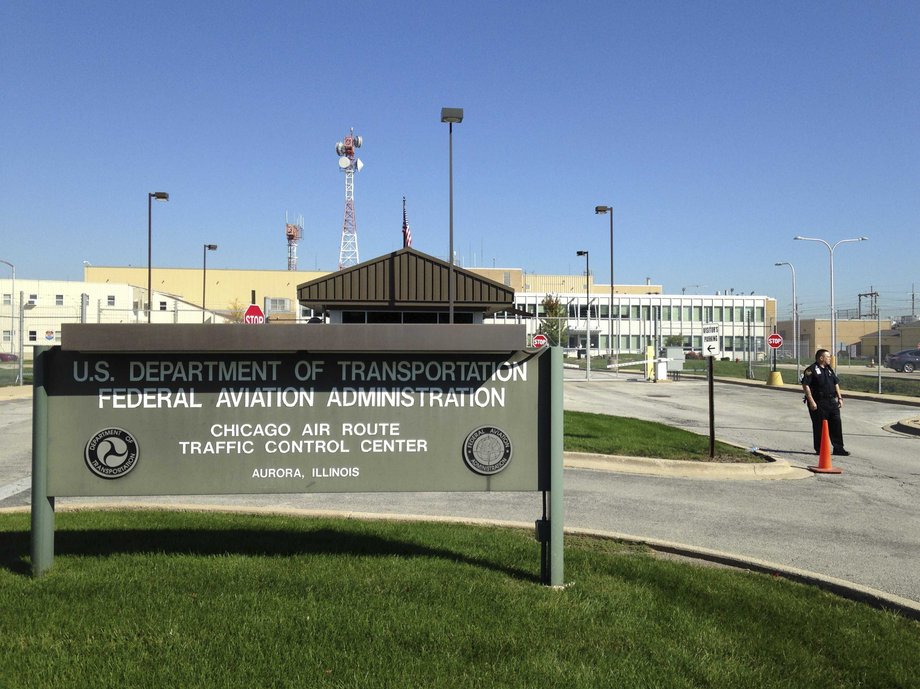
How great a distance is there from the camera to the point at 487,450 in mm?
5215

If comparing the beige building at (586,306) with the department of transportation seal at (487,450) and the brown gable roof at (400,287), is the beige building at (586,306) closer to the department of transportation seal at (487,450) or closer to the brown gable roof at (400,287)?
the brown gable roof at (400,287)

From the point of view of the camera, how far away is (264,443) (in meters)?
5.14

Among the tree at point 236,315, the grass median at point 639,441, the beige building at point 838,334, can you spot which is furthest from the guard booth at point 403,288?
the beige building at point 838,334

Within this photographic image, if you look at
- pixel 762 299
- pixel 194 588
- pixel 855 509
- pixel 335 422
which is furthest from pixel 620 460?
pixel 762 299

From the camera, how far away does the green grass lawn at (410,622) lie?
3.68m

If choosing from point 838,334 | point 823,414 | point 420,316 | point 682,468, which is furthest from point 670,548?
point 838,334

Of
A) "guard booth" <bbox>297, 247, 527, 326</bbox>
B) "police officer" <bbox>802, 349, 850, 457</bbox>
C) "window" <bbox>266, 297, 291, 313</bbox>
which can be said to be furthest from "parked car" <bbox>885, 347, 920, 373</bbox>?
"window" <bbox>266, 297, 291, 313</bbox>

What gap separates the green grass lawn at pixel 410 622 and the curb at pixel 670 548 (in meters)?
0.22

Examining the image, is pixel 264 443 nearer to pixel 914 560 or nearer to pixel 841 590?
pixel 841 590

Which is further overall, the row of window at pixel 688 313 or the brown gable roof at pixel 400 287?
the row of window at pixel 688 313

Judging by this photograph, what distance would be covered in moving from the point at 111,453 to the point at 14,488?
544cm

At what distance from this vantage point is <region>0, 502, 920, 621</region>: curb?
17.0ft

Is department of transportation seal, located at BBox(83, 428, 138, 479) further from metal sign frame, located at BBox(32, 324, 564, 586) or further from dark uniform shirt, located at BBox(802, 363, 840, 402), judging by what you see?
dark uniform shirt, located at BBox(802, 363, 840, 402)

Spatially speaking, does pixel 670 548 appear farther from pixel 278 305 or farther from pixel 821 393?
pixel 278 305
